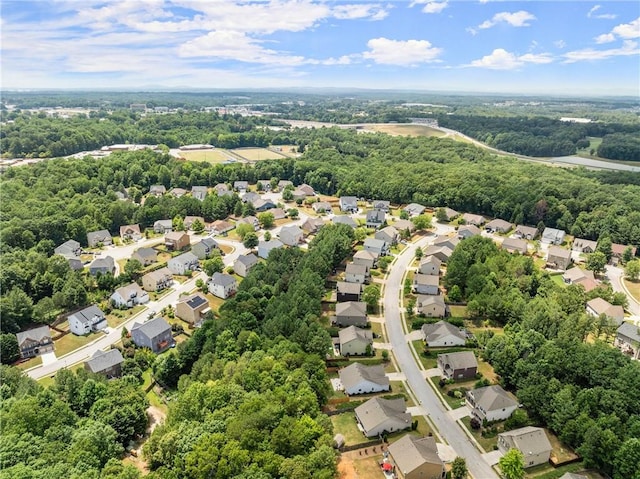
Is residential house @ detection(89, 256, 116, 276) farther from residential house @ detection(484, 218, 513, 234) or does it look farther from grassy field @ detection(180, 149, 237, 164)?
grassy field @ detection(180, 149, 237, 164)

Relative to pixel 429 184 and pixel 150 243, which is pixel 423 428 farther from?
pixel 429 184

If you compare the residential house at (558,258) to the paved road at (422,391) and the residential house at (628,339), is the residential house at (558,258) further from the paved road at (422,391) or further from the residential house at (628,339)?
the paved road at (422,391)

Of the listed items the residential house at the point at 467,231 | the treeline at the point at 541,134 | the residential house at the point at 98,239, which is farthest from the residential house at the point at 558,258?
the treeline at the point at 541,134

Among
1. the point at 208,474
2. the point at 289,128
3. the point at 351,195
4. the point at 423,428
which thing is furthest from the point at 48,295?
the point at 289,128

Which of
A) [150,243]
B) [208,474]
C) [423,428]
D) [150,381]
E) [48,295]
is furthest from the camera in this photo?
[150,243]

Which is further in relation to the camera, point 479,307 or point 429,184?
point 429,184

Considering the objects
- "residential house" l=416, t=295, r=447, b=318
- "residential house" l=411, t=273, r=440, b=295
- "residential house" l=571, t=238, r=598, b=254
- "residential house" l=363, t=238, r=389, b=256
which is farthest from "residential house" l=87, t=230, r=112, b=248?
"residential house" l=571, t=238, r=598, b=254

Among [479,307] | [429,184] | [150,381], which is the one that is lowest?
[150,381]

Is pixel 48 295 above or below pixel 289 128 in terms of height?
below
